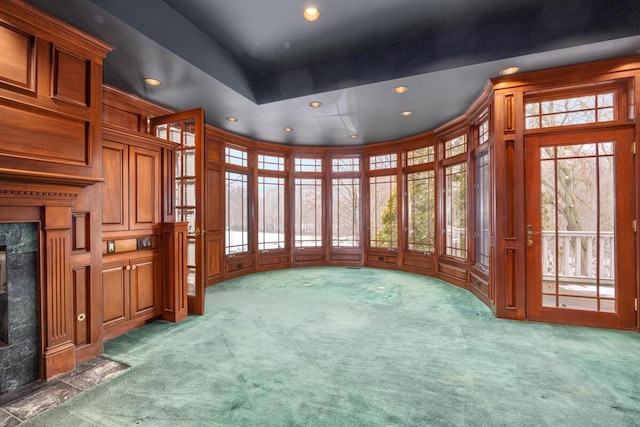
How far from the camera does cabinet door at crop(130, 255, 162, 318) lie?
3.14 meters

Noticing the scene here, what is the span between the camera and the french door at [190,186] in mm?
3510

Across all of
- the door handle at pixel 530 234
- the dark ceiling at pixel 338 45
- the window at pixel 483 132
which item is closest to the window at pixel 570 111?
the dark ceiling at pixel 338 45

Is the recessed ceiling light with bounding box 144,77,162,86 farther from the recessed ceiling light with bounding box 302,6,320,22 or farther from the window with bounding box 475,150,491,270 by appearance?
the window with bounding box 475,150,491,270

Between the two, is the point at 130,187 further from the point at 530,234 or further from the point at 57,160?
the point at 530,234

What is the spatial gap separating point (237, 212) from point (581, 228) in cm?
526

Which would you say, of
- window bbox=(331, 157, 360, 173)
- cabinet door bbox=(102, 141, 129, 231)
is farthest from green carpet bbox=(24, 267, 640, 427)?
window bbox=(331, 157, 360, 173)

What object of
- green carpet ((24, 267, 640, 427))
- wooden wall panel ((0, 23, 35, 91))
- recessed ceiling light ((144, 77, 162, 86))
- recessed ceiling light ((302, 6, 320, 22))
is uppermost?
recessed ceiling light ((302, 6, 320, 22))

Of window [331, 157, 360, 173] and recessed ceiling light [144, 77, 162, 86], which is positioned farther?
window [331, 157, 360, 173]

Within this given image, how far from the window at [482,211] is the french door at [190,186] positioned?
381 cm

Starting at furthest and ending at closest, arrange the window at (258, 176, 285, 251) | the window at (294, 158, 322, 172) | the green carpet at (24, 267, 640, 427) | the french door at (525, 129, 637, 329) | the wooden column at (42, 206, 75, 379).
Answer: the window at (294, 158, 322, 172)
the window at (258, 176, 285, 251)
the french door at (525, 129, 637, 329)
the wooden column at (42, 206, 75, 379)
the green carpet at (24, 267, 640, 427)

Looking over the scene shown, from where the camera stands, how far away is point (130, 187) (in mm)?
3125

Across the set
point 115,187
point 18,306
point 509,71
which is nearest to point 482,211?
point 509,71

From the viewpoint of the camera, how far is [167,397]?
1.97 meters

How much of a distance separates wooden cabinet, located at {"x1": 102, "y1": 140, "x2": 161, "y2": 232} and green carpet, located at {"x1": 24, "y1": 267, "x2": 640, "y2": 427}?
3.87ft
